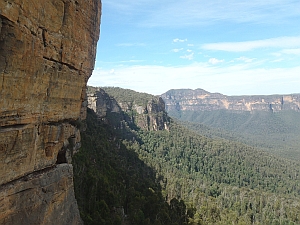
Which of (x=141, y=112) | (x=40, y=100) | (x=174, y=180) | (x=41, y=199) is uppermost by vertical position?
(x=40, y=100)

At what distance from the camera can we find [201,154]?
129000 mm

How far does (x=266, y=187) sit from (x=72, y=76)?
110791 millimetres

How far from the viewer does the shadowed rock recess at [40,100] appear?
1009 cm

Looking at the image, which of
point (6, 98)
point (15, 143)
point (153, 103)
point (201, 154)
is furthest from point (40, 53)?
point (153, 103)

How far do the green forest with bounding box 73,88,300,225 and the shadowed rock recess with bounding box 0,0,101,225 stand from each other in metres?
11.4

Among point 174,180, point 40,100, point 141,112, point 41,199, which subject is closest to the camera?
point 40,100

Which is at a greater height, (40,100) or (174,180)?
→ (40,100)

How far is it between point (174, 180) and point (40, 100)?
2688 inches

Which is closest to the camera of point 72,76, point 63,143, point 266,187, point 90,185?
point 72,76

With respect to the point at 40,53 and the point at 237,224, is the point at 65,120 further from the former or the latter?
the point at 237,224

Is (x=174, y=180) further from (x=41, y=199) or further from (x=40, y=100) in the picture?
(x=40, y=100)

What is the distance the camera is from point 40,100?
1216 cm

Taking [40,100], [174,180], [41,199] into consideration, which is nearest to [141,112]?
[174,180]

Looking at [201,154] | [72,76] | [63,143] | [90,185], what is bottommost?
[201,154]
